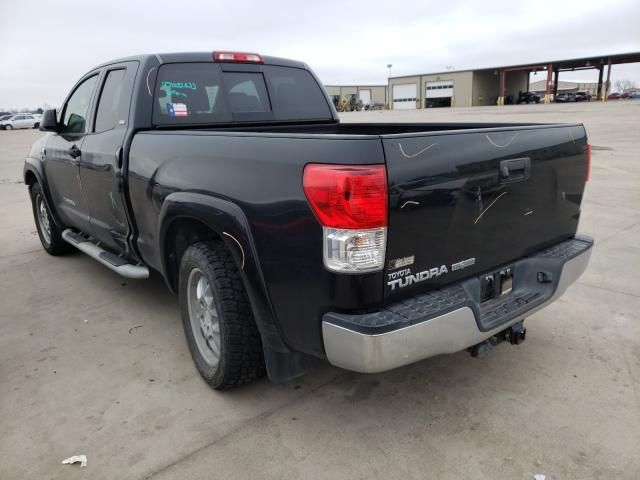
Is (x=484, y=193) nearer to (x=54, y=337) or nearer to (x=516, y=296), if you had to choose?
(x=516, y=296)

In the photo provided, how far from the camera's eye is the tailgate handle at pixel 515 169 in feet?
8.17

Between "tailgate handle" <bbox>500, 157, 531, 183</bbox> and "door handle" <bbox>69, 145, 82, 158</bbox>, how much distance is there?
133 inches

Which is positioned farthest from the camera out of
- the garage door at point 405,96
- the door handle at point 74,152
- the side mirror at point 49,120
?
the garage door at point 405,96

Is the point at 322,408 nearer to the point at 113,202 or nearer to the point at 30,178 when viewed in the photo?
the point at 113,202

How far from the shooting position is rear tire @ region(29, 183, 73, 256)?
562 cm

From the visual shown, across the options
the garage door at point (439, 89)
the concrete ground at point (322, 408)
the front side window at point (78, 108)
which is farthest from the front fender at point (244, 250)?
the garage door at point (439, 89)

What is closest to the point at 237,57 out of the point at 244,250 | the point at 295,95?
the point at 295,95

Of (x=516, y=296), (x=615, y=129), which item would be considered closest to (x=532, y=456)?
(x=516, y=296)

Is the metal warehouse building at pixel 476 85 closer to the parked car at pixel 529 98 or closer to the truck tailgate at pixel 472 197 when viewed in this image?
the parked car at pixel 529 98

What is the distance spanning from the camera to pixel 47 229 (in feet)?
19.3

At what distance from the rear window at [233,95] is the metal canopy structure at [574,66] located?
67.1 meters

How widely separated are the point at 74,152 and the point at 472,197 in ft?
11.1

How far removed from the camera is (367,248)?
2055 mm

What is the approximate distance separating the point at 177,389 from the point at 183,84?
2.17 m
